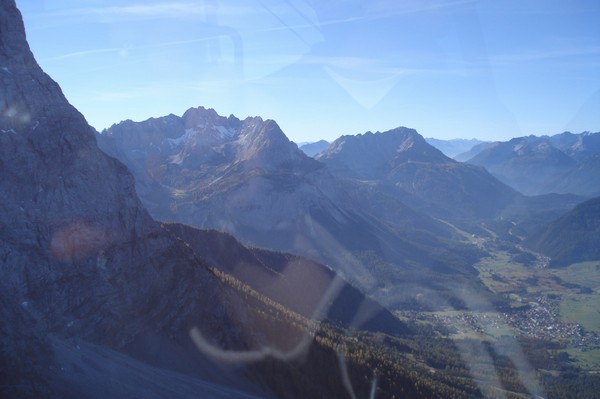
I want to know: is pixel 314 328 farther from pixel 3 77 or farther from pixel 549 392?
pixel 549 392

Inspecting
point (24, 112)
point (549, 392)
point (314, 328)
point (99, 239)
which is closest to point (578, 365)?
point (549, 392)

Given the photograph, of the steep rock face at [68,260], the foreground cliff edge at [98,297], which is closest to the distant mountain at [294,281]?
the foreground cliff edge at [98,297]

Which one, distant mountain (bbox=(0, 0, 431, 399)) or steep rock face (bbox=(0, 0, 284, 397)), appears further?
distant mountain (bbox=(0, 0, 431, 399))

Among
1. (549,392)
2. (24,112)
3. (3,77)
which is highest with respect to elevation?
(3,77)

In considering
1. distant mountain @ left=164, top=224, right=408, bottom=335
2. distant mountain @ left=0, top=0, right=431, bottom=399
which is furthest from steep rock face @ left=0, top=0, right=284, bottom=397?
distant mountain @ left=164, top=224, right=408, bottom=335

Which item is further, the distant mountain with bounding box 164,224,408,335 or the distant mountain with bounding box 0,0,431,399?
the distant mountain with bounding box 164,224,408,335

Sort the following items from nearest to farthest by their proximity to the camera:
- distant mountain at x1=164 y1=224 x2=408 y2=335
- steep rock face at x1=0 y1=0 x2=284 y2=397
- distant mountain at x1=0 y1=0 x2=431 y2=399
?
steep rock face at x1=0 y1=0 x2=284 y2=397, distant mountain at x1=0 y1=0 x2=431 y2=399, distant mountain at x1=164 y1=224 x2=408 y2=335

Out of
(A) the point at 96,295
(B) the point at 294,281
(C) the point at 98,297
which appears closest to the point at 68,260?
(A) the point at 96,295

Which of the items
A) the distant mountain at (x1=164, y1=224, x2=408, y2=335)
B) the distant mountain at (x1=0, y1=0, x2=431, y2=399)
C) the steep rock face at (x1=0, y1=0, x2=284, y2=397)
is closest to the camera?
the steep rock face at (x1=0, y1=0, x2=284, y2=397)

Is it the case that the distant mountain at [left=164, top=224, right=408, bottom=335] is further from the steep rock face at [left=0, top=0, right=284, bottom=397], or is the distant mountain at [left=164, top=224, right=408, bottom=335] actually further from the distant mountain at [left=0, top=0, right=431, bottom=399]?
the steep rock face at [left=0, top=0, right=284, bottom=397]

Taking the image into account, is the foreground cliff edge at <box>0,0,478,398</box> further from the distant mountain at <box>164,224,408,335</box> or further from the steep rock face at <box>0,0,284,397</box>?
the distant mountain at <box>164,224,408,335</box>

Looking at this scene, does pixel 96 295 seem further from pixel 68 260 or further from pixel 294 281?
pixel 294 281
